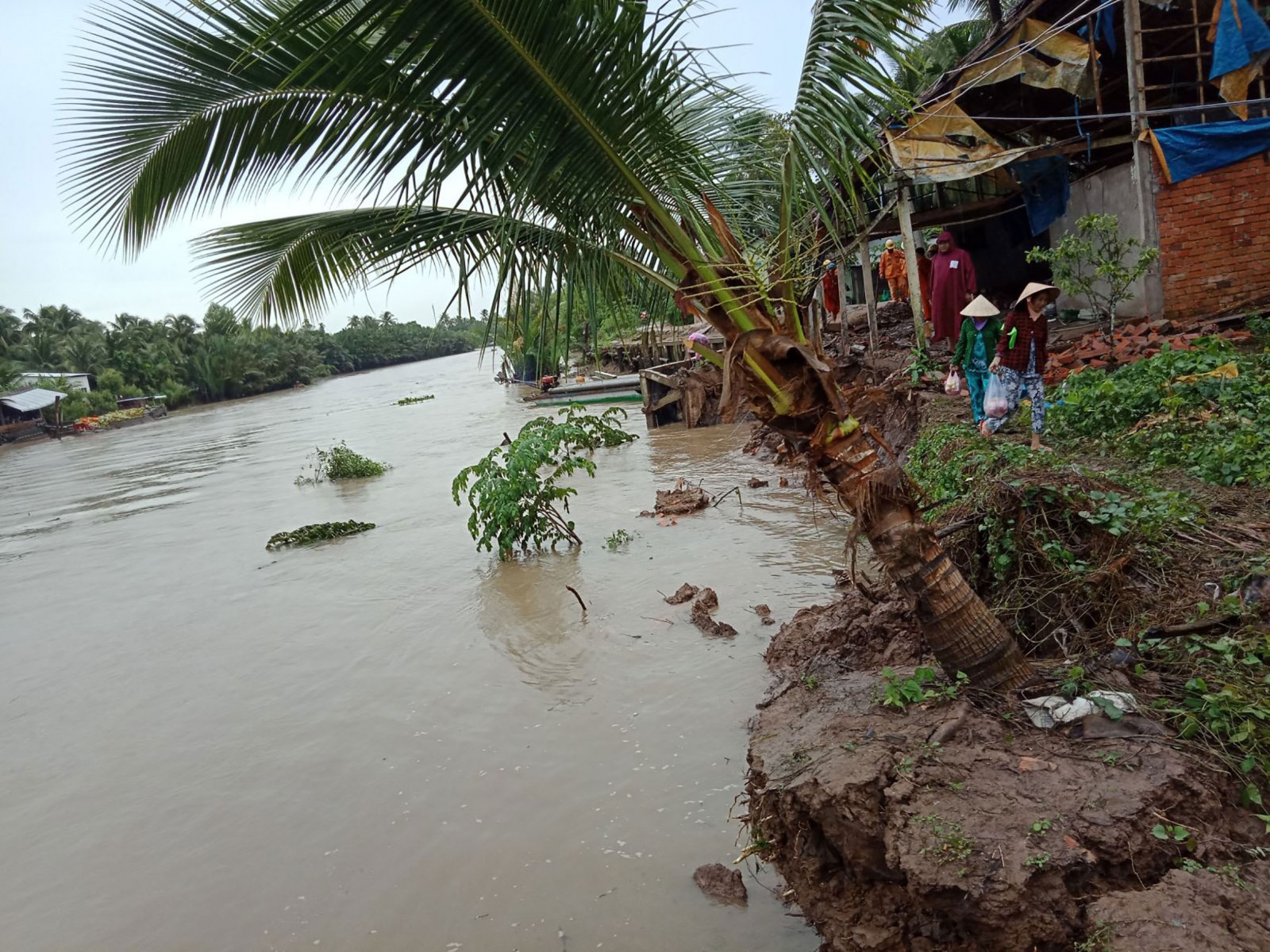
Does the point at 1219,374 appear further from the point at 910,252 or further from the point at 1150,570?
the point at 910,252

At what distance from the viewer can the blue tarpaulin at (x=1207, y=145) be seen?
825 centimetres

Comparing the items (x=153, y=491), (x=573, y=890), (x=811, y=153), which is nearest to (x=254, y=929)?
(x=573, y=890)

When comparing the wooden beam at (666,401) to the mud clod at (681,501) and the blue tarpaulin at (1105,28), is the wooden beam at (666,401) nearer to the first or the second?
the mud clod at (681,501)

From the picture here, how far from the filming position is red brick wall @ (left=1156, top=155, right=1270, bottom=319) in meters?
8.52

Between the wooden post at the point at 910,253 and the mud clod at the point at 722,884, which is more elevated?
the wooden post at the point at 910,253

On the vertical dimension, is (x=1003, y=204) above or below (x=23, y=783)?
above

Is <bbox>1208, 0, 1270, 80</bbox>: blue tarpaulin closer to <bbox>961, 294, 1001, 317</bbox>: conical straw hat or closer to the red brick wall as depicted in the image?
the red brick wall

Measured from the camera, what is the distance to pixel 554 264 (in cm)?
360

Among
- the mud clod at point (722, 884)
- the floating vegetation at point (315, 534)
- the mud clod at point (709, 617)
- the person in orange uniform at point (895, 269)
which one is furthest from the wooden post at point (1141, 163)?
the floating vegetation at point (315, 534)

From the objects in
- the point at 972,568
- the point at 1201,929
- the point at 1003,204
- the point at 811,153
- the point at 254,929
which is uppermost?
the point at 1003,204

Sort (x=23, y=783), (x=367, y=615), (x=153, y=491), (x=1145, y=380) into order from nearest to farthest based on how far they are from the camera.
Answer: (x=23, y=783) → (x=1145, y=380) → (x=367, y=615) → (x=153, y=491)

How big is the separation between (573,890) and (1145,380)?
596 cm

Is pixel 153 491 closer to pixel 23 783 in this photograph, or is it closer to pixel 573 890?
pixel 23 783

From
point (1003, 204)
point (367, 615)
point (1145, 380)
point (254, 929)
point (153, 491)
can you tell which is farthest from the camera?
point (153, 491)
